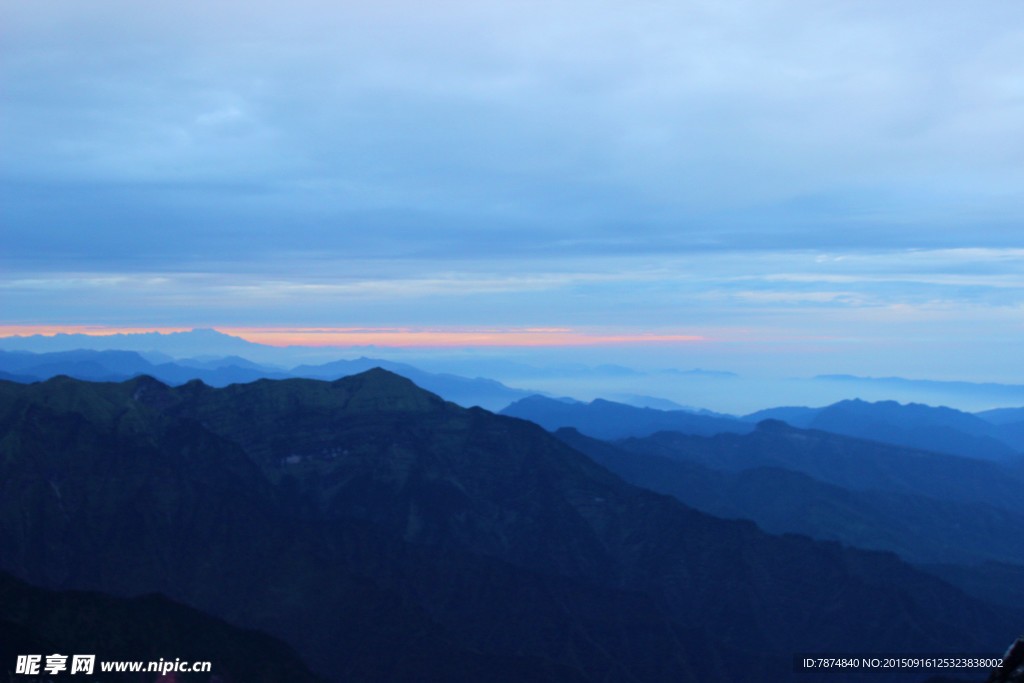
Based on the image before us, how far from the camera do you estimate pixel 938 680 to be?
16488 cm

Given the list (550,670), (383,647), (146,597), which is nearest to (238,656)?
(146,597)

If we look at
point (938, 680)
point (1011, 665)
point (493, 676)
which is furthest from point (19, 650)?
point (938, 680)

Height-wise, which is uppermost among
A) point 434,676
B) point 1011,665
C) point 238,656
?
point 1011,665

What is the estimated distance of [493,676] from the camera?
590 ft

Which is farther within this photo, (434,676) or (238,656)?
(434,676)

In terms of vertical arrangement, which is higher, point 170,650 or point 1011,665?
point 1011,665

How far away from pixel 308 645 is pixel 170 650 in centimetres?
6057

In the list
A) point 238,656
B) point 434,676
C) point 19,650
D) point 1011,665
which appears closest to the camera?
point 1011,665

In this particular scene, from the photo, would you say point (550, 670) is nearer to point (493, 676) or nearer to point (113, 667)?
point (493, 676)

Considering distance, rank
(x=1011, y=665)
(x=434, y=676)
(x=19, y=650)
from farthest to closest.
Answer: (x=434, y=676) → (x=19, y=650) → (x=1011, y=665)

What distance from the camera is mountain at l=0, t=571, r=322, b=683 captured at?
126438mm

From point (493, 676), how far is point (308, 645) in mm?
48162

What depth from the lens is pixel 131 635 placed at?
136625mm

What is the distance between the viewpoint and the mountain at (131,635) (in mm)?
126438
